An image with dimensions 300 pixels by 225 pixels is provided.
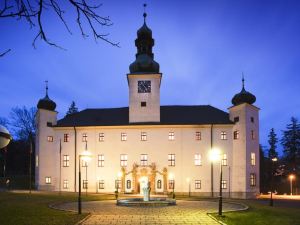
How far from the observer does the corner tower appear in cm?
4472

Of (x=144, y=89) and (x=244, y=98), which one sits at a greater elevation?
(x=144, y=89)

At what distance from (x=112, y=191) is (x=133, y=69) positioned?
14412mm

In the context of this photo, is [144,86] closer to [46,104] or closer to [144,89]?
[144,89]

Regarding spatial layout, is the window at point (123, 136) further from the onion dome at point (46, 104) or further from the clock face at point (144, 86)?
the onion dome at point (46, 104)

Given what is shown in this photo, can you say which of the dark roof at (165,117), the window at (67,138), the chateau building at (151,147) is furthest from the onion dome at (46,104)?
the window at (67,138)

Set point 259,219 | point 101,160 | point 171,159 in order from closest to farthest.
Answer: point 259,219, point 171,159, point 101,160

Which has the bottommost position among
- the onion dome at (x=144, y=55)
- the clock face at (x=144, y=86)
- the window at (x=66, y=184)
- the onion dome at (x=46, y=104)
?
the window at (x=66, y=184)

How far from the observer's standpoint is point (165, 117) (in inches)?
1913

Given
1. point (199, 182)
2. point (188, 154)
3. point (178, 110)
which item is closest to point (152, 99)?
point (178, 110)

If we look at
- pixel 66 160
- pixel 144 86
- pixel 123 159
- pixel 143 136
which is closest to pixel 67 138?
pixel 66 160

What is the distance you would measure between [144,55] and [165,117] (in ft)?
25.8

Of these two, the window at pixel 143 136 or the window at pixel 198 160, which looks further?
the window at pixel 143 136

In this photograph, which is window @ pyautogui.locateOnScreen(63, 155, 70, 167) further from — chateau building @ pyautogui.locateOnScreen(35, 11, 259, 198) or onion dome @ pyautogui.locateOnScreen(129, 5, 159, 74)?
onion dome @ pyautogui.locateOnScreen(129, 5, 159, 74)

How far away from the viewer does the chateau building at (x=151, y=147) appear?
149 feet
